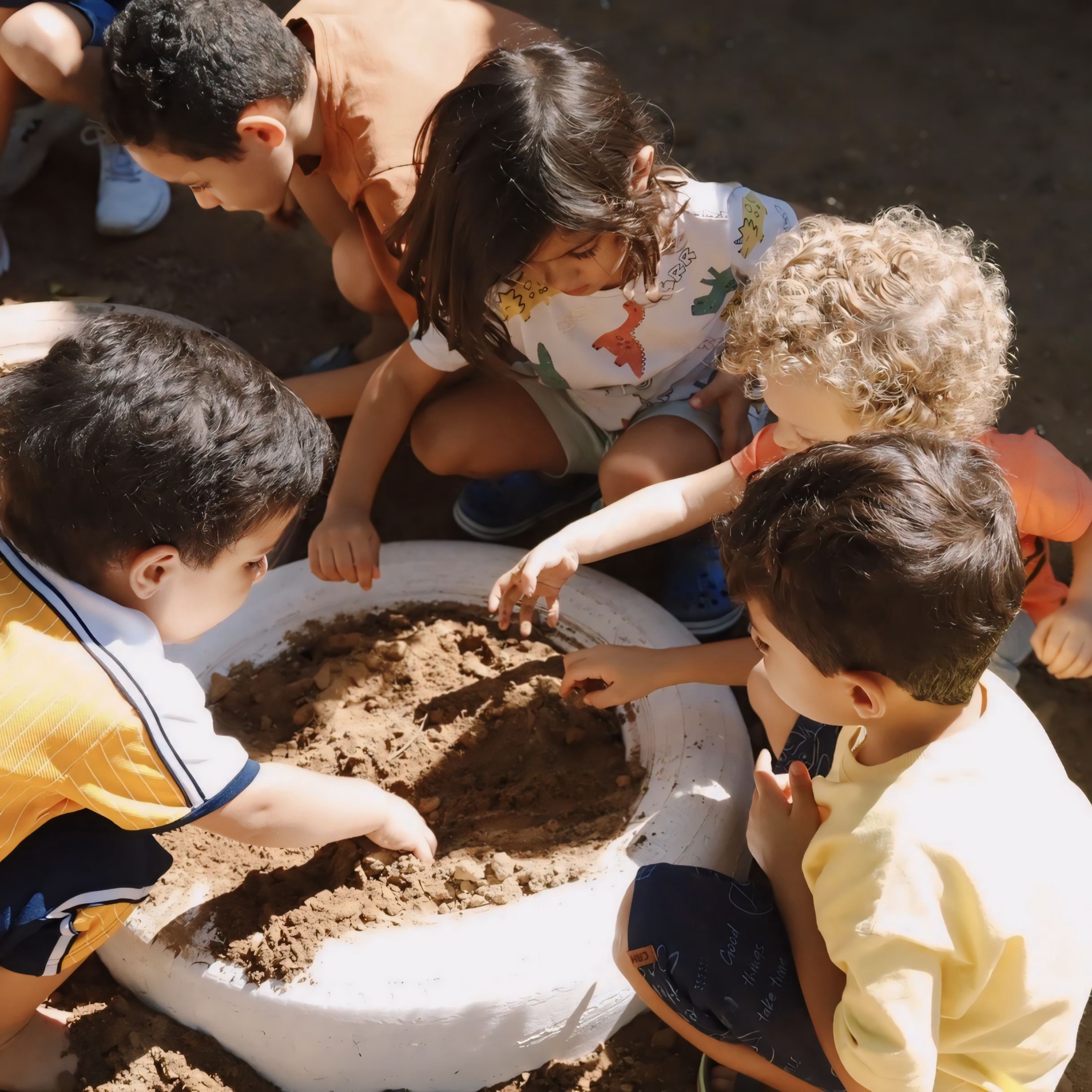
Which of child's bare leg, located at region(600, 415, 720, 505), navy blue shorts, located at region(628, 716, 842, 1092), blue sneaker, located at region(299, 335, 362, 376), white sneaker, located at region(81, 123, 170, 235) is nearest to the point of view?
navy blue shorts, located at region(628, 716, 842, 1092)

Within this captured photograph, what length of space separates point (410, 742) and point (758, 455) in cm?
74

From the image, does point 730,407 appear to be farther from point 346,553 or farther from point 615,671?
point 346,553

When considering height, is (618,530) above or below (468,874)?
above

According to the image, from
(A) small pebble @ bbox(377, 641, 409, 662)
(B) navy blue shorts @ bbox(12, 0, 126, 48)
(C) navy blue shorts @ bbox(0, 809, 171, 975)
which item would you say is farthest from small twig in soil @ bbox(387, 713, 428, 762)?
(B) navy blue shorts @ bbox(12, 0, 126, 48)

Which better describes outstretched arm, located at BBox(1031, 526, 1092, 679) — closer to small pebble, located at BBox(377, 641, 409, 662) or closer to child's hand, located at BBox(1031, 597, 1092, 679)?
child's hand, located at BBox(1031, 597, 1092, 679)

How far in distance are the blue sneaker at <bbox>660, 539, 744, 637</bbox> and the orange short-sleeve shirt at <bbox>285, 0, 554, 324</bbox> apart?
2.40 feet

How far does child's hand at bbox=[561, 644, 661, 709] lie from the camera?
5.62ft

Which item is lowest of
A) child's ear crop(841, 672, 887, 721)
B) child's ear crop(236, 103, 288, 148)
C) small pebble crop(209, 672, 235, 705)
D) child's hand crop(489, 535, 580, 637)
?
small pebble crop(209, 672, 235, 705)

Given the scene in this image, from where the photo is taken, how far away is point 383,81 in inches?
84.8

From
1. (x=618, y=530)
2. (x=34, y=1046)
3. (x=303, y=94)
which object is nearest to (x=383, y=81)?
(x=303, y=94)

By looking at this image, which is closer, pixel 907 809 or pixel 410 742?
pixel 907 809

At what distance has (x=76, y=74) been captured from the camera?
8.28ft

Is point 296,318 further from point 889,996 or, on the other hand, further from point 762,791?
point 889,996

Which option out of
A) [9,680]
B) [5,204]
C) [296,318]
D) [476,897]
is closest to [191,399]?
[9,680]
